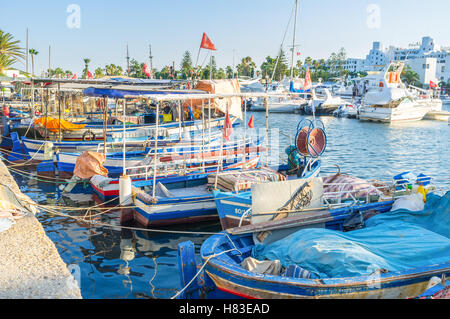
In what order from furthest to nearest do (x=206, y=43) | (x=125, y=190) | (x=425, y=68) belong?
1. (x=425, y=68)
2. (x=206, y=43)
3. (x=125, y=190)

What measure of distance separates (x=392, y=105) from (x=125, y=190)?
52.6m

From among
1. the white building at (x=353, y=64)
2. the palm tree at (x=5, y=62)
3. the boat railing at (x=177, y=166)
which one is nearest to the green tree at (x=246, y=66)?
the palm tree at (x=5, y=62)

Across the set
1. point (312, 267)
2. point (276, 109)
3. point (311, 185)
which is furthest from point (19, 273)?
point (276, 109)

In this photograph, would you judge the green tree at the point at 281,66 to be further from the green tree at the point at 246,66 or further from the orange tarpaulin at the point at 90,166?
the orange tarpaulin at the point at 90,166

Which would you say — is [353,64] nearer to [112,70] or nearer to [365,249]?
[112,70]

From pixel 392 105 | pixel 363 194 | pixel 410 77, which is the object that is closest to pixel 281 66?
pixel 410 77

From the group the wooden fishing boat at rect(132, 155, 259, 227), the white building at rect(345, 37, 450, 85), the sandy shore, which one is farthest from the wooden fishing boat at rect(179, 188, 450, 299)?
the white building at rect(345, 37, 450, 85)

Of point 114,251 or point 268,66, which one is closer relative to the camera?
point 114,251

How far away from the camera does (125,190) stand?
489 inches

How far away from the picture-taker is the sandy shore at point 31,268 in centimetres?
621

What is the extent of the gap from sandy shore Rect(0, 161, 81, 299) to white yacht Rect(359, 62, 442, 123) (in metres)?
53.0

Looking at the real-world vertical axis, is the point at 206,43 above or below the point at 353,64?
below

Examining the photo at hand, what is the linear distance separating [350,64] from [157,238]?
7403 inches

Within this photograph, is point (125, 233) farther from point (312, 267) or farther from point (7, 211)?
point (312, 267)
